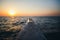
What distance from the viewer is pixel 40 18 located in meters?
1.38

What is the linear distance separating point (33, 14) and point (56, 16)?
0.24 meters

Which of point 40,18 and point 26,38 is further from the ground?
point 40,18

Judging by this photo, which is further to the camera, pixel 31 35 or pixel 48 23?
pixel 48 23

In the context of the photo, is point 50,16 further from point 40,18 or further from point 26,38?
point 26,38

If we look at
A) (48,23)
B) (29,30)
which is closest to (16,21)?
(29,30)

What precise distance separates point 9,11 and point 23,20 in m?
0.17

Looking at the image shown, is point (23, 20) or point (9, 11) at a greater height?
point (9, 11)

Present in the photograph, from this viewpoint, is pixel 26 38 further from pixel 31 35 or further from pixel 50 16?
pixel 50 16

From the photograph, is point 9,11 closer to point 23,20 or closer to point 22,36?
point 23,20

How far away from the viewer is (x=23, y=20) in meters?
1.33

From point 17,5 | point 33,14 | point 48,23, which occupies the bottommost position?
point 48,23

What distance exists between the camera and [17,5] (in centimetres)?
133

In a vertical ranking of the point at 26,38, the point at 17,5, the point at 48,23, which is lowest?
the point at 26,38

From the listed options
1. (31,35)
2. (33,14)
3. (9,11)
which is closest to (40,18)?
(33,14)
